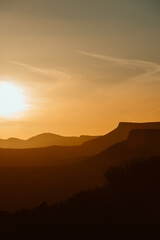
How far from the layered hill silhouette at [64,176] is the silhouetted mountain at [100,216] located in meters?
44.0

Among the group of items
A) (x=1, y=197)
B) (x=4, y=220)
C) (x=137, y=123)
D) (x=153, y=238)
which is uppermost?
(x=137, y=123)

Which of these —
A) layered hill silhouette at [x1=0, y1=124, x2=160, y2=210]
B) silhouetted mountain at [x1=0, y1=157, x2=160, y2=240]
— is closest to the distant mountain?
layered hill silhouette at [x1=0, y1=124, x2=160, y2=210]

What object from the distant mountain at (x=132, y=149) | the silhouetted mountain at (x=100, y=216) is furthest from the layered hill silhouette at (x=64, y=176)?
the silhouetted mountain at (x=100, y=216)

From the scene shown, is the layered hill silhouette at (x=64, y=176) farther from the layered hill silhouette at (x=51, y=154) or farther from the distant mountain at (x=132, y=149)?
the layered hill silhouette at (x=51, y=154)

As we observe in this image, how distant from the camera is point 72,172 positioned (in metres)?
117

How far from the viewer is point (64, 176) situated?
113 metres

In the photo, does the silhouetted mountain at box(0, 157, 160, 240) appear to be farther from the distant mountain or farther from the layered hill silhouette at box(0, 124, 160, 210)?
the distant mountain

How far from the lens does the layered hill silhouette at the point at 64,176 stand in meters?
84.9

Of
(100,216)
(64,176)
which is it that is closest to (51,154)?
(64,176)

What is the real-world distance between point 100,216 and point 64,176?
88.1m

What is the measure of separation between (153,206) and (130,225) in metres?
4.76

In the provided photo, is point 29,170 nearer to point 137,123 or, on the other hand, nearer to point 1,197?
point 1,197

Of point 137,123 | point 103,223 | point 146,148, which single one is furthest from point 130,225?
point 137,123

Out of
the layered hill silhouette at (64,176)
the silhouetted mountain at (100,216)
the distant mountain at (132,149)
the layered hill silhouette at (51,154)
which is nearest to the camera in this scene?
the silhouetted mountain at (100,216)
